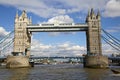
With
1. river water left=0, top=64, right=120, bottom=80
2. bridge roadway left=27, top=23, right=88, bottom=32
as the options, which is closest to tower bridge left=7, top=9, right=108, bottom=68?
bridge roadway left=27, top=23, right=88, bottom=32

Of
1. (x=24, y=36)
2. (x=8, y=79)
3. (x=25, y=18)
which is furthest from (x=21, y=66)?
(x=8, y=79)

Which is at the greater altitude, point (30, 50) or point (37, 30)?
point (37, 30)

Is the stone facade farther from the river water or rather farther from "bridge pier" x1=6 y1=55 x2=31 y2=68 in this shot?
the river water

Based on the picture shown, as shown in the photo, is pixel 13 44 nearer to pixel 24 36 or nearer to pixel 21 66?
pixel 24 36

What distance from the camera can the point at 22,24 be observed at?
359ft

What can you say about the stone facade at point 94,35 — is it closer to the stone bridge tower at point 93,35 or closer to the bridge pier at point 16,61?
the stone bridge tower at point 93,35

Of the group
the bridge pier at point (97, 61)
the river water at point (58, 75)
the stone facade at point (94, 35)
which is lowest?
the river water at point (58, 75)

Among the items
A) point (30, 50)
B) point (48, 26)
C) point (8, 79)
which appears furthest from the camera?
point (30, 50)

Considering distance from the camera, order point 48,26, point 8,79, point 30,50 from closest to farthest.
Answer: point 8,79 → point 48,26 → point 30,50

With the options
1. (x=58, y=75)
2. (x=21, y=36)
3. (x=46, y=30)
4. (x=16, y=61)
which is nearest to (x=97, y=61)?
(x=46, y=30)

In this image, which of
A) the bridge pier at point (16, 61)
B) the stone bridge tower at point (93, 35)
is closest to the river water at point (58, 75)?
the bridge pier at point (16, 61)

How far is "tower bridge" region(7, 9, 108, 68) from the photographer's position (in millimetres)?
100625

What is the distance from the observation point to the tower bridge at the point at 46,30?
330 feet

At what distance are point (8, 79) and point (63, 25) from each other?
5645 centimetres
